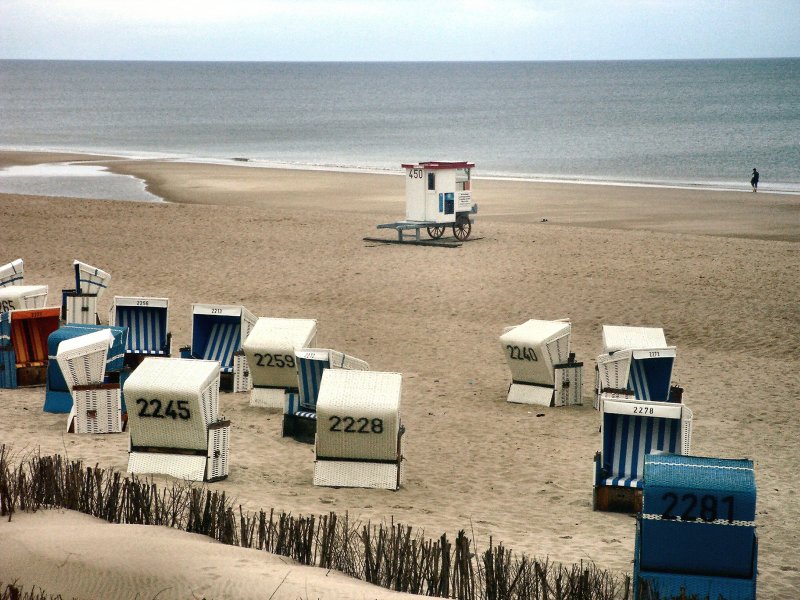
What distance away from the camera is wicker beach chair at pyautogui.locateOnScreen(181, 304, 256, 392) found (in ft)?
47.3

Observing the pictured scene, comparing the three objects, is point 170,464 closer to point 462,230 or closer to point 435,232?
point 462,230

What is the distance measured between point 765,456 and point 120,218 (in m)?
23.2

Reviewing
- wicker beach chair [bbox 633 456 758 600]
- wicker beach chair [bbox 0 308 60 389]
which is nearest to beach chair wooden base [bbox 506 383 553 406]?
wicker beach chair [bbox 0 308 60 389]

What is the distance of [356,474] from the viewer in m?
10.2

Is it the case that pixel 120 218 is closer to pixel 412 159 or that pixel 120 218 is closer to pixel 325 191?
pixel 325 191

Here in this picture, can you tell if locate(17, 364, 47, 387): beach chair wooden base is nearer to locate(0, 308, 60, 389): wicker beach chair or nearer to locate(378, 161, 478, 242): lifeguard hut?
locate(0, 308, 60, 389): wicker beach chair

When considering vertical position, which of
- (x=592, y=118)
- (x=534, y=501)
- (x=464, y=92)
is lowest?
(x=534, y=501)

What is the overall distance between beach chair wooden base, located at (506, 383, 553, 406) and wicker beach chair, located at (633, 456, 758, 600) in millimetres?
6246

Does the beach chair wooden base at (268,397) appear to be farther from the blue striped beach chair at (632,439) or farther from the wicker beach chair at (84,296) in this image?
the blue striped beach chair at (632,439)

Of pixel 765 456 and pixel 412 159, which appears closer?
pixel 765 456

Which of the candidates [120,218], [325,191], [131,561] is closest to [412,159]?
[325,191]

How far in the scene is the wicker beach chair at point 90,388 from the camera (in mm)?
11438

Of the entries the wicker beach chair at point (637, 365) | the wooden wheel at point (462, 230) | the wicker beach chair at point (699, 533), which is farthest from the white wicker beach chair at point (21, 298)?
the wooden wheel at point (462, 230)

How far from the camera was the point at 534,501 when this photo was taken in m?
9.98
